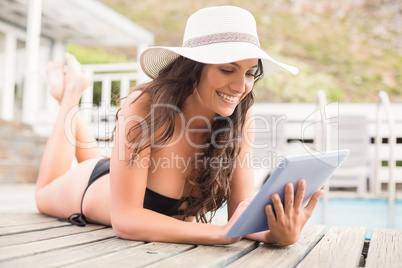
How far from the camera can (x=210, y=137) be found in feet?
6.96

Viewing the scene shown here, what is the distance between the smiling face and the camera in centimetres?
179

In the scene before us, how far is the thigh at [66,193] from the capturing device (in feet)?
8.65

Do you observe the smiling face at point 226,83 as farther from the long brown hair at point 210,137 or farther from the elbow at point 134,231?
the elbow at point 134,231

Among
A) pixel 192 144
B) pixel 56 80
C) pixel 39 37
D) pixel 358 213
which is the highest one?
pixel 39 37

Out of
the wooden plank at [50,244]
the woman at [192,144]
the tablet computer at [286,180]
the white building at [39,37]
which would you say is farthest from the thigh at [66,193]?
the white building at [39,37]

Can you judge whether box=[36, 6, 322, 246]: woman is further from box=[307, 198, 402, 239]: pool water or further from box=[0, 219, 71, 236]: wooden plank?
box=[307, 198, 402, 239]: pool water

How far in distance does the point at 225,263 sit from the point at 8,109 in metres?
8.51

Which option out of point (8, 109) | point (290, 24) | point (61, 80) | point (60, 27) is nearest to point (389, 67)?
point (290, 24)

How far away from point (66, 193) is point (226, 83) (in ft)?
4.59

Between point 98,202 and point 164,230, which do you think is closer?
point 164,230

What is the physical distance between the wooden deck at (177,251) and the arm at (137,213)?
4 cm

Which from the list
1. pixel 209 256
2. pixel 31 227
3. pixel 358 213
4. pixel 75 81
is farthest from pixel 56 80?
pixel 358 213

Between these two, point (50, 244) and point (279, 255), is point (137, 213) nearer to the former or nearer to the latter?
point (50, 244)

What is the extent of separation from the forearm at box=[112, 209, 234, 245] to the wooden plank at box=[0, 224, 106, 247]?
302 millimetres
